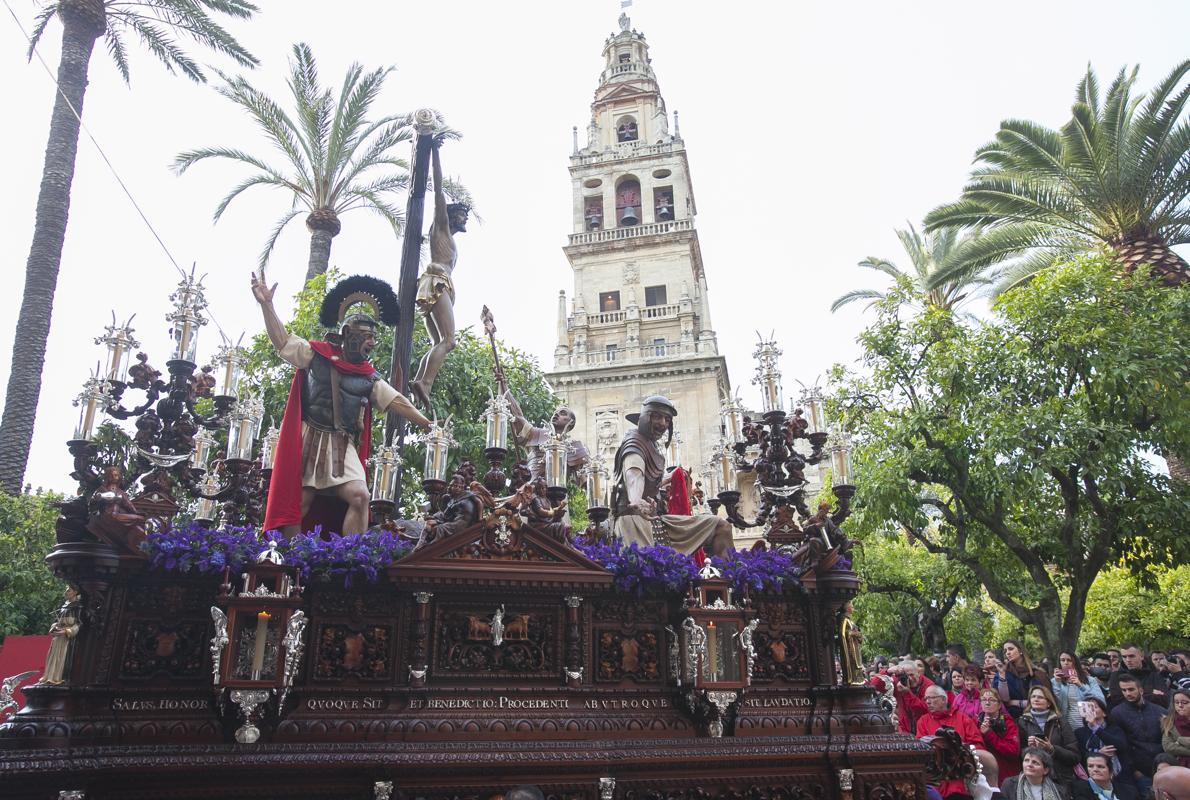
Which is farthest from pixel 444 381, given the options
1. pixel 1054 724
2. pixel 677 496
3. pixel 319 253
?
pixel 1054 724

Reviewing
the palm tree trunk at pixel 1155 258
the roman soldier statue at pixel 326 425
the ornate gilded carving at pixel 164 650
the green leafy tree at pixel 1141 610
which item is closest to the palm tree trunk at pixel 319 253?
the roman soldier statue at pixel 326 425

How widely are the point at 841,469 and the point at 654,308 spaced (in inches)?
1636

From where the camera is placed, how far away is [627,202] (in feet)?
177

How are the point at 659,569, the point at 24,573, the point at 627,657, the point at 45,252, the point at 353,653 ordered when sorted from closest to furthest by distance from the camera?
the point at 353,653
the point at 627,657
the point at 659,569
the point at 24,573
the point at 45,252

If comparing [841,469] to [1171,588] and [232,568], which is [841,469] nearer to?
[232,568]

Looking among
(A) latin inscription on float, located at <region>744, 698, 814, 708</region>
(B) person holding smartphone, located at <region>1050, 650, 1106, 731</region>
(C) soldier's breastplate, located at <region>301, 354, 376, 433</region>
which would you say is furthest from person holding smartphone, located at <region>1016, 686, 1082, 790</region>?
(C) soldier's breastplate, located at <region>301, 354, 376, 433</region>

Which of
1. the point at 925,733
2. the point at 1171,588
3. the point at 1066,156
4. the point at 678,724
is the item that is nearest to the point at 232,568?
the point at 678,724

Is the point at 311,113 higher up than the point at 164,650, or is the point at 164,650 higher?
the point at 311,113

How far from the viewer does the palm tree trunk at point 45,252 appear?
1880 centimetres

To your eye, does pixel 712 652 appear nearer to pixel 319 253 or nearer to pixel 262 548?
pixel 262 548

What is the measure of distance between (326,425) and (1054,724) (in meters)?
8.32

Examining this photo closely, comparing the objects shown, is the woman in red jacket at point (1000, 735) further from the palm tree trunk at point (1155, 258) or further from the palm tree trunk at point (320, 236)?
the palm tree trunk at point (320, 236)

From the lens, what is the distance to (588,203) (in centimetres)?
5441

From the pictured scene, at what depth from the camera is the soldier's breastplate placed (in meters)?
7.50
